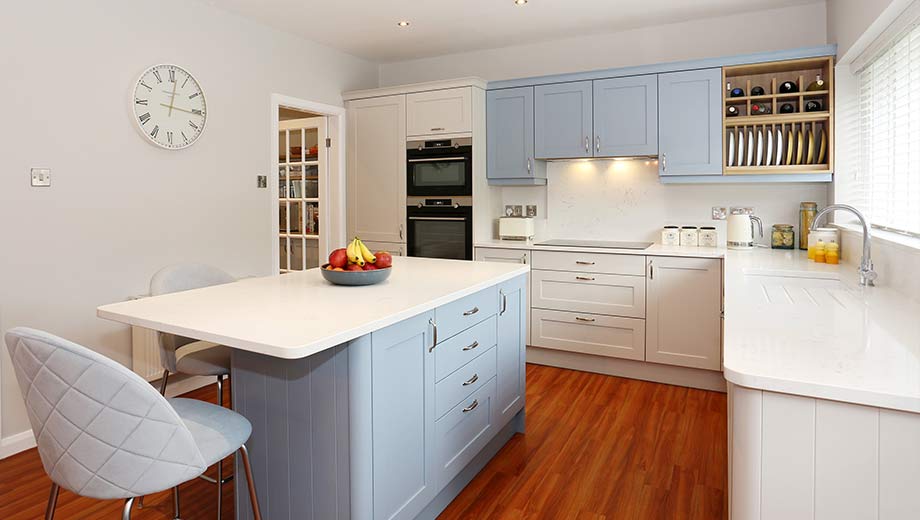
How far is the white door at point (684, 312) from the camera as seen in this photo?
358 cm

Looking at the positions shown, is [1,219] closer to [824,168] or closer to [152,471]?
[152,471]

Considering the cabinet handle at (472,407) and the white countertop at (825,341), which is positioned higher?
the white countertop at (825,341)

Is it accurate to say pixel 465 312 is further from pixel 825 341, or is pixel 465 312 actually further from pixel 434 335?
pixel 825 341

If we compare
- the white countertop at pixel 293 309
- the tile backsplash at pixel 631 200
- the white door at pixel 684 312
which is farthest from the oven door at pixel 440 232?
the white countertop at pixel 293 309

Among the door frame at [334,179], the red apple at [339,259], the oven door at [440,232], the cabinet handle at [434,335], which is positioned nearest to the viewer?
the cabinet handle at [434,335]

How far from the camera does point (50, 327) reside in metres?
2.91

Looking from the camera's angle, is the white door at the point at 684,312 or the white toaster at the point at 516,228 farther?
the white toaster at the point at 516,228

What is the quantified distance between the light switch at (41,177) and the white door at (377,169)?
7.61ft

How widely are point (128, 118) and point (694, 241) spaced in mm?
3677

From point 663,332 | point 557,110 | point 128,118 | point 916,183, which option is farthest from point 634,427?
point 128,118

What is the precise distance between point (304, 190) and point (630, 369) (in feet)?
10.1

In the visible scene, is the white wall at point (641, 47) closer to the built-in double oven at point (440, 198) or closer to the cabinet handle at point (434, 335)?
the built-in double oven at point (440, 198)

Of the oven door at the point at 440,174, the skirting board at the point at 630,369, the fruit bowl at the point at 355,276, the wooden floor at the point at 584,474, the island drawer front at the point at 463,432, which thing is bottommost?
the wooden floor at the point at 584,474

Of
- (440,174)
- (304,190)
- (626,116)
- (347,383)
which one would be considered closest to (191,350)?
(347,383)
